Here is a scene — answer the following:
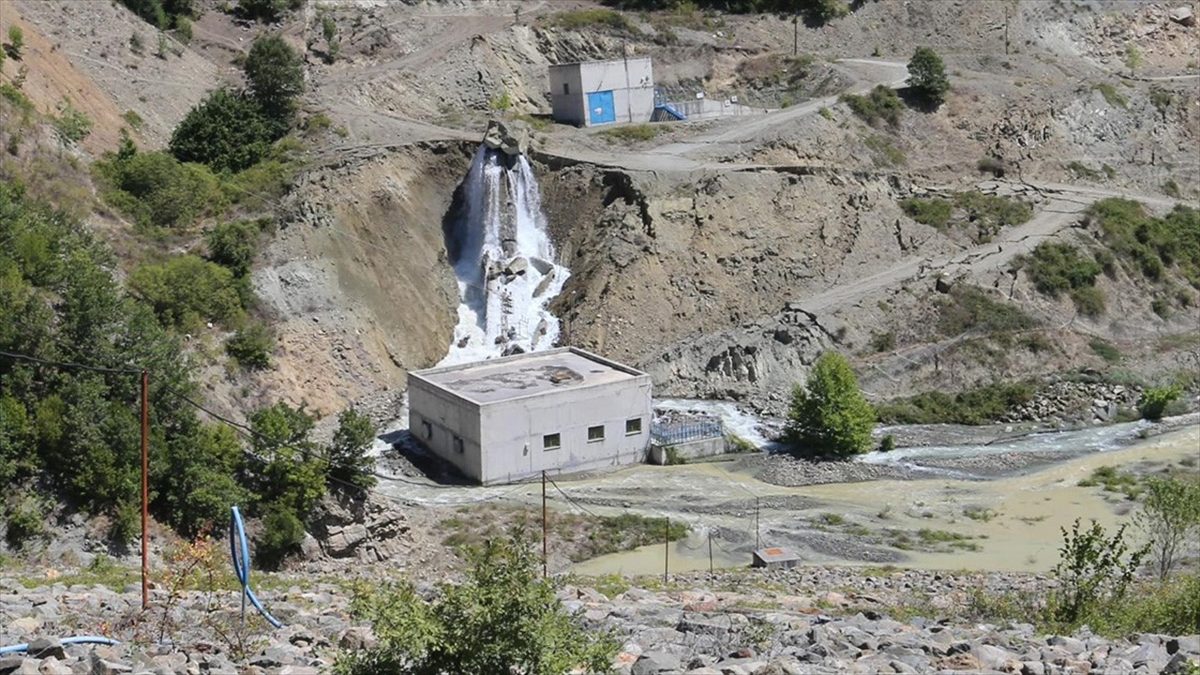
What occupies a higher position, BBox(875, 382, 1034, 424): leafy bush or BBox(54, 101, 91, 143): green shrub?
BBox(54, 101, 91, 143): green shrub

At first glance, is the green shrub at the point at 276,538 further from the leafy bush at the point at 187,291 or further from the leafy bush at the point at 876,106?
the leafy bush at the point at 876,106

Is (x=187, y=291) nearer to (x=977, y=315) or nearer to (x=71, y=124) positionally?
(x=71, y=124)

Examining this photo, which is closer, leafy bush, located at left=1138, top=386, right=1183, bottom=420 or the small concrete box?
the small concrete box

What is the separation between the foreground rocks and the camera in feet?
52.9

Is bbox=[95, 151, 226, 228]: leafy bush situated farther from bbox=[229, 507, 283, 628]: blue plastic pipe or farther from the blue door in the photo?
bbox=[229, 507, 283, 628]: blue plastic pipe

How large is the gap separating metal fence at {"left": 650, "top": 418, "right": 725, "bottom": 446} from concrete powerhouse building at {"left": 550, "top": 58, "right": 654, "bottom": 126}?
17800 millimetres

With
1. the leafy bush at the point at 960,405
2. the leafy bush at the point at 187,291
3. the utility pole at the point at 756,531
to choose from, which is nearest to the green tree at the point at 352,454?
the leafy bush at the point at 187,291

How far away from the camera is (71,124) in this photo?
47.7m

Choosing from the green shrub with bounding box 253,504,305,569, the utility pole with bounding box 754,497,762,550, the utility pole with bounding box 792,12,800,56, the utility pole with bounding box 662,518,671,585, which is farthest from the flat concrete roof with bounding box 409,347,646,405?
the utility pole with bounding box 792,12,800,56

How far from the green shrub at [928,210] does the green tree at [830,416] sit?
→ 499 inches

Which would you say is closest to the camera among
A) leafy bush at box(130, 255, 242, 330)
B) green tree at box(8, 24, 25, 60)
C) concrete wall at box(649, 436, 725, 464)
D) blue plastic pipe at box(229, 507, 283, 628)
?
blue plastic pipe at box(229, 507, 283, 628)

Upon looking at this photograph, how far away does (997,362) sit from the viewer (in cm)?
5103

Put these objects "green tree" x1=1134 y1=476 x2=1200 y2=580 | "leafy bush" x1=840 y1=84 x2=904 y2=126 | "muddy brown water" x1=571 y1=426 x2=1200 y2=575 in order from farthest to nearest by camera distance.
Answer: "leafy bush" x1=840 y1=84 x2=904 y2=126 < "muddy brown water" x1=571 y1=426 x2=1200 y2=575 < "green tree" x1=1134 y1=476 x2=1200 y2=580

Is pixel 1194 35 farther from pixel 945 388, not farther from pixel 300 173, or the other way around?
pixel 300 173
